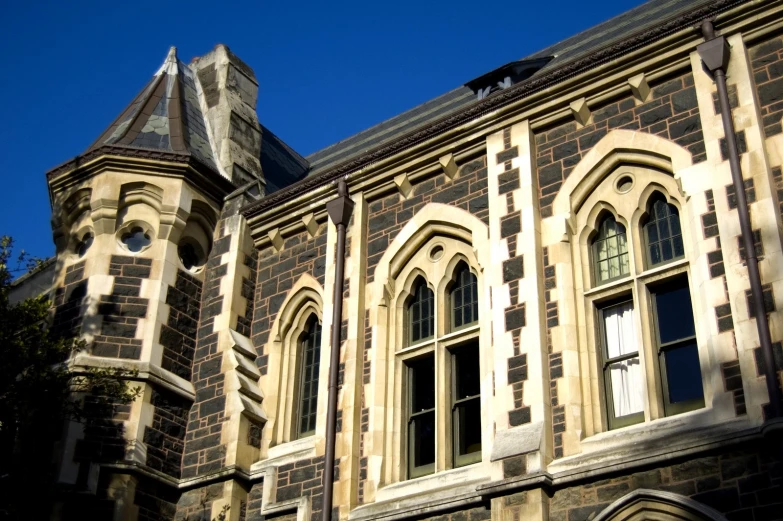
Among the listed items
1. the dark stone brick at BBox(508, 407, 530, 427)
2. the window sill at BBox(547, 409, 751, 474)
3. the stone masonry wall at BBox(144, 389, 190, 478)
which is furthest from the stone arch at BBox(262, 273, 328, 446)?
the window sill at BBox(547, 409, 751, 474)

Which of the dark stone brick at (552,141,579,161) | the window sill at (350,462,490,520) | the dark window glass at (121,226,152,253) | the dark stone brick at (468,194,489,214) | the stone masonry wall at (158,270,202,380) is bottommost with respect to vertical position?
the window sill at (350,462,490,520)

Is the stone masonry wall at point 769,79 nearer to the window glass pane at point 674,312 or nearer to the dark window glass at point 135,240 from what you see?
the window glass pane at point 674,312

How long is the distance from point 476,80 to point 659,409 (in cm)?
734

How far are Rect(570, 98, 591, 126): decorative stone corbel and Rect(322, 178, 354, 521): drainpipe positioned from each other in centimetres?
365

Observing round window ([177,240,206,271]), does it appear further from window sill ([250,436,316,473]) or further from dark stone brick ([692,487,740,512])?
dark stone brick ([692,487,740,512])

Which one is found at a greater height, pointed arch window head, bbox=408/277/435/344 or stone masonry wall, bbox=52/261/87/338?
stone masonry wall, bbox=52/261/87/338

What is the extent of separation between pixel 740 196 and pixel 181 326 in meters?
8.39

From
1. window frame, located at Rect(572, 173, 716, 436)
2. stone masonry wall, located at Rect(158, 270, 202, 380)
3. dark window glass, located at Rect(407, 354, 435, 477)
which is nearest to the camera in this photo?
window frame, located at Rect(572, 173, 716, 436)

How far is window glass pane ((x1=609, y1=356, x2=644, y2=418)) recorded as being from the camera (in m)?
12.5

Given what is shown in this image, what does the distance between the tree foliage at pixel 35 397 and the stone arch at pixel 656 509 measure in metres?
6.18

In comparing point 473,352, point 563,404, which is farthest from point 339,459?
point 563,404

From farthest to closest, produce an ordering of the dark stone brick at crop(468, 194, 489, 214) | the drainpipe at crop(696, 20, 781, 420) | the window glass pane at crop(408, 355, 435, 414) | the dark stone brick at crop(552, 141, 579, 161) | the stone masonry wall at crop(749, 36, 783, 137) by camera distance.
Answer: the dark stone brick at crop(468, 194, 489, 214) < the window glass pane at crop(408, 355, 435, 414) < the dark stone brick at crop(552, 141, 579, 161) < the stone masonry wall at crop(749, 36, 783, 137) < the drainpipe at crop(696, 20, 781, 420)

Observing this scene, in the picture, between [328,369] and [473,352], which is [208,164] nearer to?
[328,369]

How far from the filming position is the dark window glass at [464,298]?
14547mm
